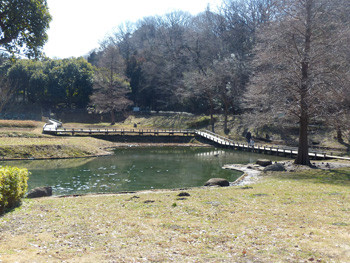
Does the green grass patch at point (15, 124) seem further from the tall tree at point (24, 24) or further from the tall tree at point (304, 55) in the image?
the tall tree at point (304, 55)

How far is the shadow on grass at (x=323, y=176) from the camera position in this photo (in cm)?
1982

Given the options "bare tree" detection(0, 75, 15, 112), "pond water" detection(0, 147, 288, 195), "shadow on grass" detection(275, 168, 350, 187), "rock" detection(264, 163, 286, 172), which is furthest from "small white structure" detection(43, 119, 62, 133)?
"shadow on grass" detection(275, 168, 350, 187)

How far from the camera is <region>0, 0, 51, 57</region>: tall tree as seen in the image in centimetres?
1543

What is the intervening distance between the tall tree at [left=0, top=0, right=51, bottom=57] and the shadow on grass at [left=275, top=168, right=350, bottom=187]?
18461mm

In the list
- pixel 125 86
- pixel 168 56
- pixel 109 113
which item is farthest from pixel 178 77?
pixel 109 113

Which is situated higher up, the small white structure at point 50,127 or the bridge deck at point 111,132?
the small white structure at point 50,127

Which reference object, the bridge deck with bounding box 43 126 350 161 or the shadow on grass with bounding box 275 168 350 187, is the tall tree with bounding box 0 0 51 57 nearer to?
the shadow on grass with bounding box 275 168 350 187

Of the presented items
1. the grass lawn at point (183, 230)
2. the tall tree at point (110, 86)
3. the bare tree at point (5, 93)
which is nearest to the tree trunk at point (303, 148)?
the grass lawn at point (183, 230)

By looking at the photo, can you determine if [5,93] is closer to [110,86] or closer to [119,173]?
[110,86]

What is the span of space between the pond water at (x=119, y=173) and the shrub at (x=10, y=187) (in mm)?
7247

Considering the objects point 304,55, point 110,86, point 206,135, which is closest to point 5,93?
point 110,86

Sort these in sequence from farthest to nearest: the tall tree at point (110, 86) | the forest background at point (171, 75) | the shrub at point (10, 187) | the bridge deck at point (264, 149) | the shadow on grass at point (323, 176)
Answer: the tall tree at point (110, 86) → the forest background at point (171, 75) → the bridge deck at point (264, 149) → the shadow on grass at point (323, 176) → the shrub at point (10, 187)

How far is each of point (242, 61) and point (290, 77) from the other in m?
37.6

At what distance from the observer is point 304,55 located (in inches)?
974
